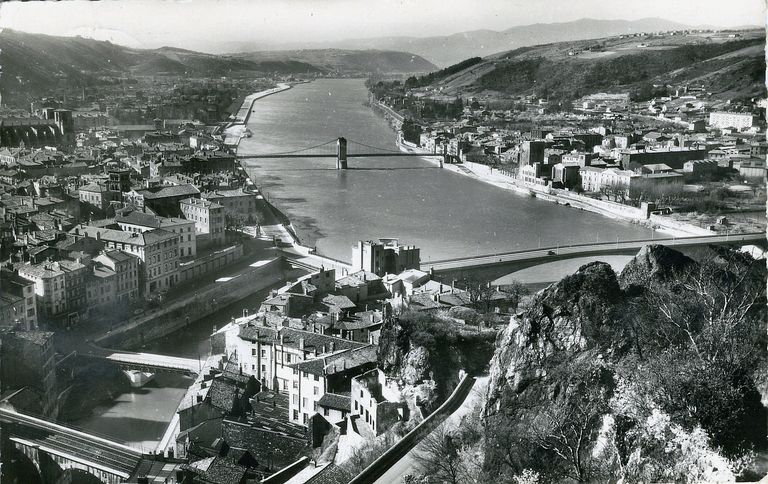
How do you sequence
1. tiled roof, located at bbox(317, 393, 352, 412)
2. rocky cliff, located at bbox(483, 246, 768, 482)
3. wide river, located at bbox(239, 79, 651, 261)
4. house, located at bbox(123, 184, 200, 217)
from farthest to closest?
wide river, located at bbox(239, 79, 651, 261), house, located at bbox(123, 184, 200, 217), tiled roof, located at bbox(317, 393, 352, 412), rocky cliff, located at bbox(483, 246, 768, 482)

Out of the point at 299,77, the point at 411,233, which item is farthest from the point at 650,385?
the point at 299,77

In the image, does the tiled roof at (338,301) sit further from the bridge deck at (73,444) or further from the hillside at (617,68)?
the hillside at (617,68)

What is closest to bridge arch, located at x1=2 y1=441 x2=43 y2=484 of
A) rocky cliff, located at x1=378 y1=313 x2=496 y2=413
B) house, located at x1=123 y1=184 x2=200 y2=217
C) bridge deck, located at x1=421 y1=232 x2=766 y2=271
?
rocky cliff, located at x1=378 y1=313 x2=496 y2=413

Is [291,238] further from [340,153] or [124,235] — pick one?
[340,153]

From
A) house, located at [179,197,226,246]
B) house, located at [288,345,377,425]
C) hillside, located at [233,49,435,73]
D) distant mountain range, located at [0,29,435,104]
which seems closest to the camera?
house, located at [288,345,377,425]

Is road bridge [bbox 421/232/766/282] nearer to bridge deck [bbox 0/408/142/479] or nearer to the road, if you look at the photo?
the road

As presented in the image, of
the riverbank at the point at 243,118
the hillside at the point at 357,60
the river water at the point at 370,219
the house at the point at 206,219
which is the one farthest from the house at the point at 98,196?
the hillside at the point at 357,60

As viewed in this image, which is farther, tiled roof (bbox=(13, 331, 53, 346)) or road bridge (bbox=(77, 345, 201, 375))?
road bridge (bbox=(77, 345, 201, 375))
